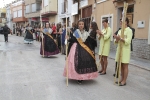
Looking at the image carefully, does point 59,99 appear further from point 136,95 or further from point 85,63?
point 136,95

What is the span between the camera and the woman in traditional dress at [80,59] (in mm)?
5273

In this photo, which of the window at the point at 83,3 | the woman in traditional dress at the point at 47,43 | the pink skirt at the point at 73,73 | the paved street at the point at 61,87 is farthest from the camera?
the window at the point at 83,3

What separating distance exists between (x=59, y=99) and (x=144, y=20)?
715cm

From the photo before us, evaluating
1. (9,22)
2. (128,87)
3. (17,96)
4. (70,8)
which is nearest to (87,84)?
(128,87)

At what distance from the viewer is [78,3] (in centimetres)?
1998

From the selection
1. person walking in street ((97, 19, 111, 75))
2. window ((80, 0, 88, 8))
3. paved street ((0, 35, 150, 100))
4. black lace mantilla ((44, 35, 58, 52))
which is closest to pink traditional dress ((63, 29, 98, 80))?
paved street ((0, 35, 150, 100))

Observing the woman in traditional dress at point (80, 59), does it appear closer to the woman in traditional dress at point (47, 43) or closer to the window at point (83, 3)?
the woman in traditional dress at point (47, 43)

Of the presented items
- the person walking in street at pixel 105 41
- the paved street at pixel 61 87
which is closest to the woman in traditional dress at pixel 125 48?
the paved street at pixel 61 87

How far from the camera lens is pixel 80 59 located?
5.31m

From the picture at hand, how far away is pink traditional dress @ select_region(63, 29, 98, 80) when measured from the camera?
17.3 feet

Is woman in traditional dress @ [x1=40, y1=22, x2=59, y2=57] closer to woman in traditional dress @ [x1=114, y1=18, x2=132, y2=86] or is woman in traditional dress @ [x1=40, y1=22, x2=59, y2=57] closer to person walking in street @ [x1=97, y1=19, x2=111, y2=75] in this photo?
person walking in street @ [x1=97, y1=19, x2=111, y2=75]

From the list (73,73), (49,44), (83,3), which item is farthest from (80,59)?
(83,3)

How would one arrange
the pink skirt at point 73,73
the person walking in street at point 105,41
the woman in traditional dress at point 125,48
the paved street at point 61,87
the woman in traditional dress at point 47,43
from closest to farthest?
the paved street at point 61,87 < the woman in traditional dress at point 125,48 < the pink skirt at point 73,73 < the person walking in street at point 105,41 < the woman in traditional dress at point 47,43

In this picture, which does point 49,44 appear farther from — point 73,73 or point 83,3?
point 83,3
